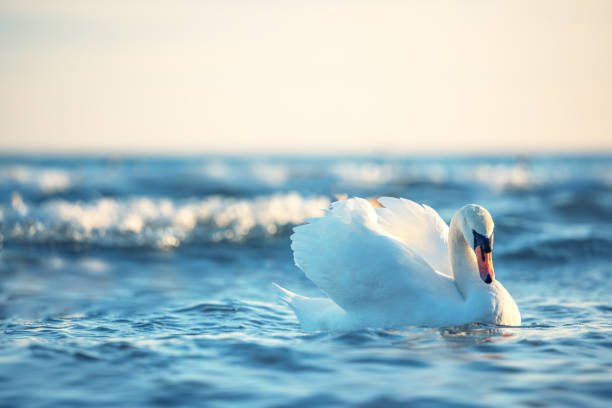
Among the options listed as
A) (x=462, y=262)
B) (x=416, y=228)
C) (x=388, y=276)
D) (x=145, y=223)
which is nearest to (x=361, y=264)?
(x=388, y=276)

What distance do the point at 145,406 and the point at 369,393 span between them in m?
1.36

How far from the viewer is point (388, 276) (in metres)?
5.02

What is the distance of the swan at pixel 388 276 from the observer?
5.06 meters

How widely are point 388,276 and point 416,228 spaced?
3.53 feet

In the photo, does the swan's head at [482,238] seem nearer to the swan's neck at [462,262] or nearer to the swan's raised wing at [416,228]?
the swan's neck at [462,262]

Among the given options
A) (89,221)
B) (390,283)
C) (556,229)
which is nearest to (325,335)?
(390,283)

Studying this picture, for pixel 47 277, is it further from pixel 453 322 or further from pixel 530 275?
pixel 530 275

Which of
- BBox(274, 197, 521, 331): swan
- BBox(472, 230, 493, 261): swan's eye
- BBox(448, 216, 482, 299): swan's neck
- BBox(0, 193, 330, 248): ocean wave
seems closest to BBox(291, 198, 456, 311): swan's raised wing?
BBox(274, 197, 521, 331): swan

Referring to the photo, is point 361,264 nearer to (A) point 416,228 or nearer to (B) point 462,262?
(B) point 462,262

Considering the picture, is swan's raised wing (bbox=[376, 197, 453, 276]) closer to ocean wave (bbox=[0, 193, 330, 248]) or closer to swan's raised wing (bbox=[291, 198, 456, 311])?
swan's raised wing (bbox=[291, 198, 456, 311])

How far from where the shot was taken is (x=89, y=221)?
12328 millimetres

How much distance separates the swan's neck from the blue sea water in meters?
0.39

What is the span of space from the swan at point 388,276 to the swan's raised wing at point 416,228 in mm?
302

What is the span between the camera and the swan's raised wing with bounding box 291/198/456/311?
Result: 5.04 meters
